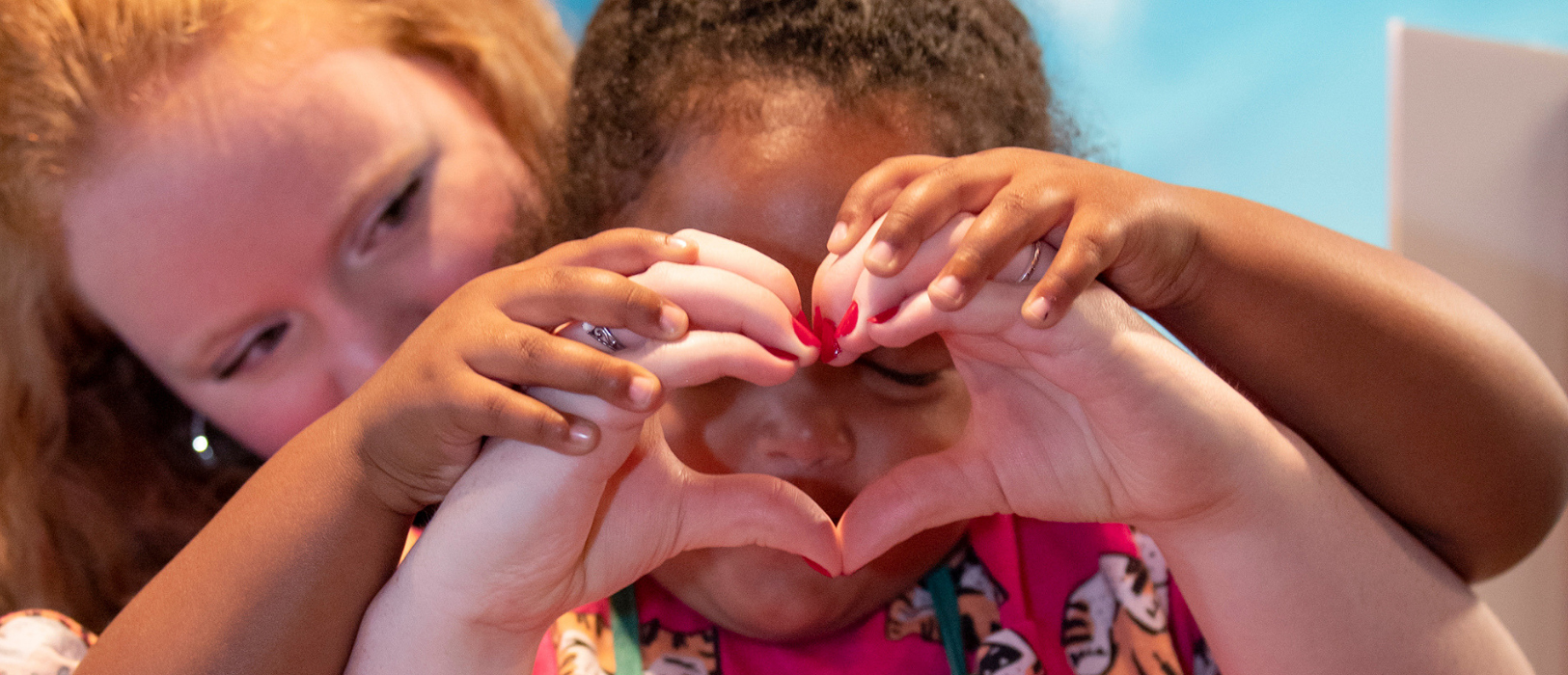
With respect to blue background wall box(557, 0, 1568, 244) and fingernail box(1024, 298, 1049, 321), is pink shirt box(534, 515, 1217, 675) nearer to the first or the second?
fingernail box(1024, 298, 1049, 321)

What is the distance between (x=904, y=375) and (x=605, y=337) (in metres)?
0.32

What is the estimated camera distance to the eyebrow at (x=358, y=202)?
1130 mm

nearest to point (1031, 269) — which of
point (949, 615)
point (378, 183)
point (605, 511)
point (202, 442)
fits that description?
point (605, 511)

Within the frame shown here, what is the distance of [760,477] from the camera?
80 centimetres

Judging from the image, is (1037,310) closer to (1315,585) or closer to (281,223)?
(1315,585)

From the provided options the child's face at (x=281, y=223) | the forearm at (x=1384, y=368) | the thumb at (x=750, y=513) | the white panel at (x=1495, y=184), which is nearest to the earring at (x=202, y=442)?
the child's face at (x=281, y=223)

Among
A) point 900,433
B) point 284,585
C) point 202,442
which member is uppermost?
point 202,442

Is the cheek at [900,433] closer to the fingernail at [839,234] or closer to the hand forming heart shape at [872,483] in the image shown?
the hand forming heart shape at [872,483]

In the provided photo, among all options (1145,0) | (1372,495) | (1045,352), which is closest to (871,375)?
(1045,352)

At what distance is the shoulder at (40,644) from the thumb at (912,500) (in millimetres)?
705

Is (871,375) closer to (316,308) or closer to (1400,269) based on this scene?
(1400,269)

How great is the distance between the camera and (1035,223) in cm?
64

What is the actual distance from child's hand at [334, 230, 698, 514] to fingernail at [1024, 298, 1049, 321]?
0.69 feet

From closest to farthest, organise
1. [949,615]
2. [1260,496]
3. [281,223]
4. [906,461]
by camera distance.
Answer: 1. [1260,496]
2. [906,461]
3. [949,615]
4. [281,223]
